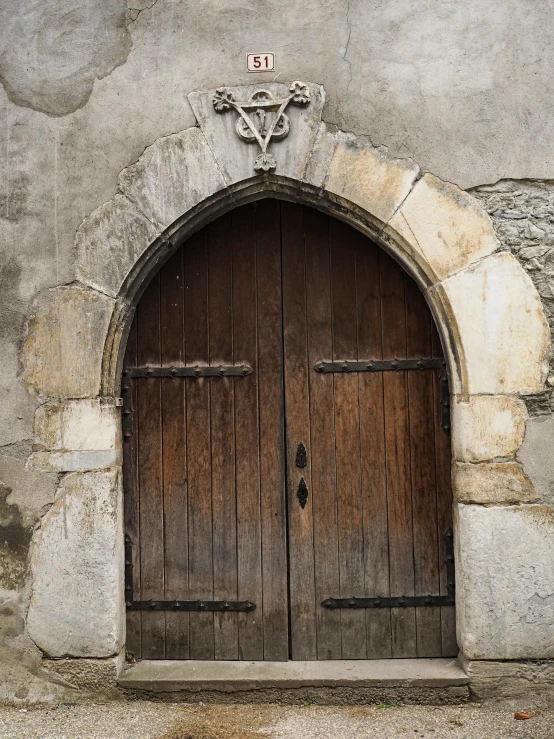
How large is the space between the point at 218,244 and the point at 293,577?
167cm

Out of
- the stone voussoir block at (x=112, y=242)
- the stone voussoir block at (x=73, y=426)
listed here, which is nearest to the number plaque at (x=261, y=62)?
the stone voussoir block at (x=112, y=242)

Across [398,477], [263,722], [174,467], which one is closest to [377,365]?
[398,477]

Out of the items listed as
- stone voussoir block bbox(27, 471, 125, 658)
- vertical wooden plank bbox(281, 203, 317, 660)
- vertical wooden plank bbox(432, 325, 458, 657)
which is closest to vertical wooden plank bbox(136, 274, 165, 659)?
stone voussoir block bbox(27, 471, 125, 658)

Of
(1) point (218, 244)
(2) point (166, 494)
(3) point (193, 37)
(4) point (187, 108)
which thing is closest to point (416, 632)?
(2) point (166, 494)

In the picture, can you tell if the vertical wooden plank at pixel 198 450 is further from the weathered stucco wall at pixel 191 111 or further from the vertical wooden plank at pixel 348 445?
the vertical wooden plank at pixel 348 445

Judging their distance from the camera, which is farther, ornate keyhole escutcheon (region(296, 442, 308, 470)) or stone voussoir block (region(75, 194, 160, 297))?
ornate keyhole escutcheon (region(296, 442, 308, 470))

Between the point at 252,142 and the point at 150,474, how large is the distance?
1642 millimetres

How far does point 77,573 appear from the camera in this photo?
3.38 metres

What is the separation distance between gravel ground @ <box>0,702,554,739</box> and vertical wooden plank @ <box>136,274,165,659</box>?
378 millimetres

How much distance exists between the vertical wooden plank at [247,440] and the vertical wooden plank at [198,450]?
144 millimetres

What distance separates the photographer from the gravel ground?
306 cm

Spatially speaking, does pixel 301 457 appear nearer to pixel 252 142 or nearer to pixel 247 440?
pixel 247 440

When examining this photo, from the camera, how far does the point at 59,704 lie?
3.36 m

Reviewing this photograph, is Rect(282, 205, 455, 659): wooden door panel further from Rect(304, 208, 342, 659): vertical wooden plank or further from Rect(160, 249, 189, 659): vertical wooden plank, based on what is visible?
Rect(160, 249, 189, 659): vertical wooden plank
